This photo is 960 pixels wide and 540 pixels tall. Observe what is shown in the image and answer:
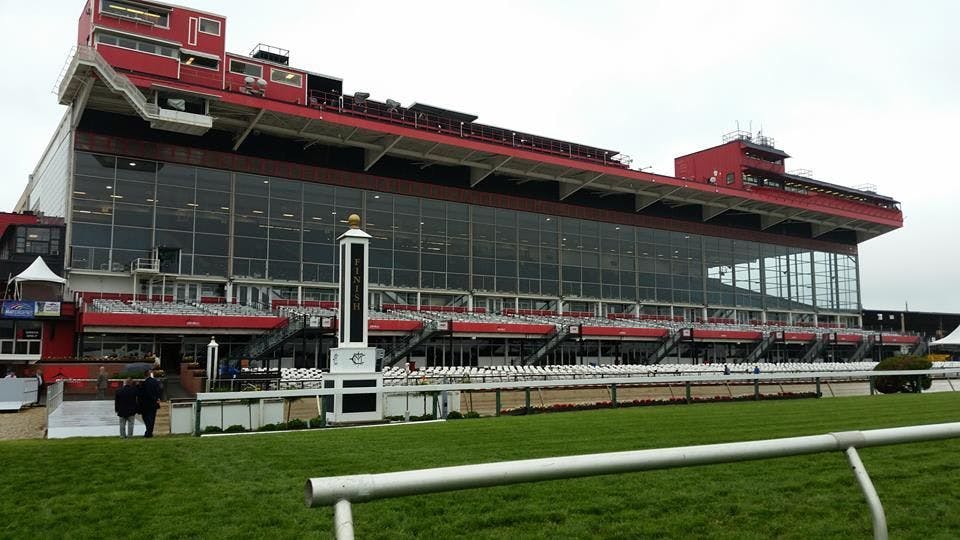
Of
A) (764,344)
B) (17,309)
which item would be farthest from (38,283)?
(764,344)

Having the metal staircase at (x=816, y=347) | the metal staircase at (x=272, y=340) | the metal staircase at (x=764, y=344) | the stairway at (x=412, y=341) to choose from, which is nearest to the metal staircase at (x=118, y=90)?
the metal staircase at (x=272, y=340)

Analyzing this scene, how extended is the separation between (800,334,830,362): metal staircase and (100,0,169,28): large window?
5702 centimetres

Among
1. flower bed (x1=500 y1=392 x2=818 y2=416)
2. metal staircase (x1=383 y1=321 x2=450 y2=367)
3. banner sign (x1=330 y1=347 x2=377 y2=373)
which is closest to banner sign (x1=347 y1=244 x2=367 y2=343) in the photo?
banner sign (x1=330 y1=347 x2=377 y2=373)

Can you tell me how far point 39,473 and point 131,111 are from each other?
136ft

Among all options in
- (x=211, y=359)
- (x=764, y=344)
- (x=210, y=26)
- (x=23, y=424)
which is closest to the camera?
(x=23, y=424)

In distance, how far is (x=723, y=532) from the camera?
16.6 feet

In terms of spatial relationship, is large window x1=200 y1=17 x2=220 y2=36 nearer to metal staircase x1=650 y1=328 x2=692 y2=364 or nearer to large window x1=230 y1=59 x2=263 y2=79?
large window x1=230 y1=59 x2=263 y2=79

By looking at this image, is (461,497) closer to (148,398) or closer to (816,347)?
(148,398)

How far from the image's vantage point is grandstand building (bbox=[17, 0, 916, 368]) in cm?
4244

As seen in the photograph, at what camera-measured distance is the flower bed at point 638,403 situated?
62.5ft

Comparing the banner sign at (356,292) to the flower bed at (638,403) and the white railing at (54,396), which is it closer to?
the flower bed at (638,403)

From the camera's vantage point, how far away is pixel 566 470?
2.54 meters

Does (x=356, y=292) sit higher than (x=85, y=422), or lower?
higher

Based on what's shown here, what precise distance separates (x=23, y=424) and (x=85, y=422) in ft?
10.1
